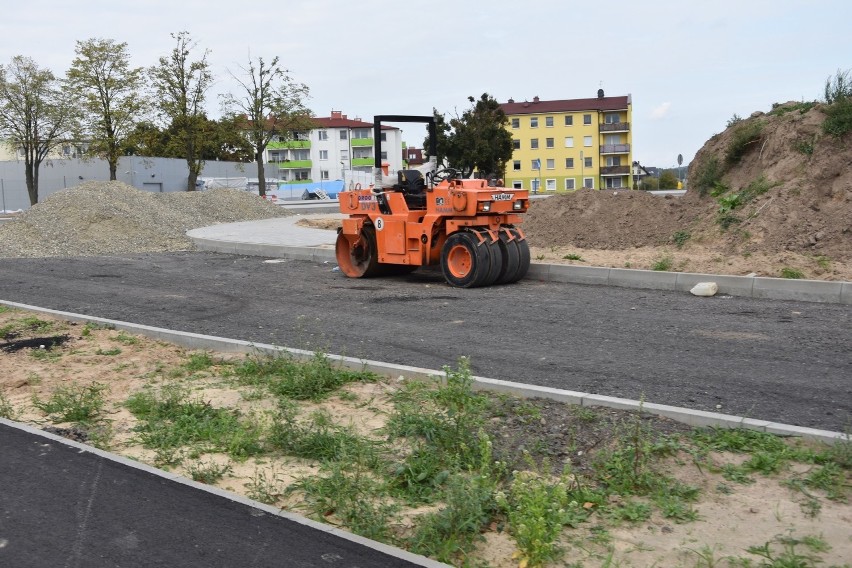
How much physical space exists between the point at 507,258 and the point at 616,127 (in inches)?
3161

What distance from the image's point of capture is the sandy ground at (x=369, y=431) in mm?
4180

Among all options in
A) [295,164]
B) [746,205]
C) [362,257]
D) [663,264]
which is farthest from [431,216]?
[295,164]

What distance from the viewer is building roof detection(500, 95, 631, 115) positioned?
90.1 metres

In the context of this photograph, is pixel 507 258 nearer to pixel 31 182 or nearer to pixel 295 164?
pixel 31 182

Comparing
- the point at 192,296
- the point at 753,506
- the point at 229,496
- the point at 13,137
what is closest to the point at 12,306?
the point at 192,296

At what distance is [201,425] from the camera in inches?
245

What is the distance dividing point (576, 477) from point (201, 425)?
2.90 m

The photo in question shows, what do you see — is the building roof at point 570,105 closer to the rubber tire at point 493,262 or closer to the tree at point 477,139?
the tree at point 477,139

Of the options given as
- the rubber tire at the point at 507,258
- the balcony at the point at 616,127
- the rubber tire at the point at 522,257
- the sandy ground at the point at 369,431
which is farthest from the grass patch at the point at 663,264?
the balcony at the point at 616,127

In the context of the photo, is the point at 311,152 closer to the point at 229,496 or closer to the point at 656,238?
the point at 656,238

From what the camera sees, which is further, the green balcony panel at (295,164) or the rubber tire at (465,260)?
the green balcony panel at (295,164)

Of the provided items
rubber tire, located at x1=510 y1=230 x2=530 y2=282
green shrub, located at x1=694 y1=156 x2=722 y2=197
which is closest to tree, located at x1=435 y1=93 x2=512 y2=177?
green shrub, located at x1=694 y1=156 x2=722 y2=197

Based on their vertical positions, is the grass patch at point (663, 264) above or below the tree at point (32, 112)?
below

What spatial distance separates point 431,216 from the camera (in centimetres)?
1370
